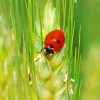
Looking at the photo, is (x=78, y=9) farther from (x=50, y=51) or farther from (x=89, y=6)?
(x=50, y=51)

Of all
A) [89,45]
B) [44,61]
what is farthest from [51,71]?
[89,45]

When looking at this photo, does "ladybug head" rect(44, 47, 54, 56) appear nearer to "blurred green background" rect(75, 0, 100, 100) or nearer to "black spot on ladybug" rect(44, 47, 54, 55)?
"black spot on ladybug" rect(44, 47, 54, 55)

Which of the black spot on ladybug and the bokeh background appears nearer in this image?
the black spot on ladybug

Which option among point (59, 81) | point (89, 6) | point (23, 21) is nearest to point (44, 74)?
point (59, 81)

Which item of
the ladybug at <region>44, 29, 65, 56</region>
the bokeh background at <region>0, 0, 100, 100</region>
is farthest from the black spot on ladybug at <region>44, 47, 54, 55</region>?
the bokeh background at <region>0, 0, 100, 100</region>

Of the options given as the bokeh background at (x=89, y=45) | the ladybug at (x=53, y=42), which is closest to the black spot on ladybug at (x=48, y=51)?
the ladybug at (x=53, y=42)

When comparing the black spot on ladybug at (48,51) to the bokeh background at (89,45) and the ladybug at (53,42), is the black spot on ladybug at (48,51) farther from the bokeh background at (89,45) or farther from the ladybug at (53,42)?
the bokeh background at (89,45)

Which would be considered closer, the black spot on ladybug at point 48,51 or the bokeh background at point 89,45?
the black spot on ladybug at point 48,51
